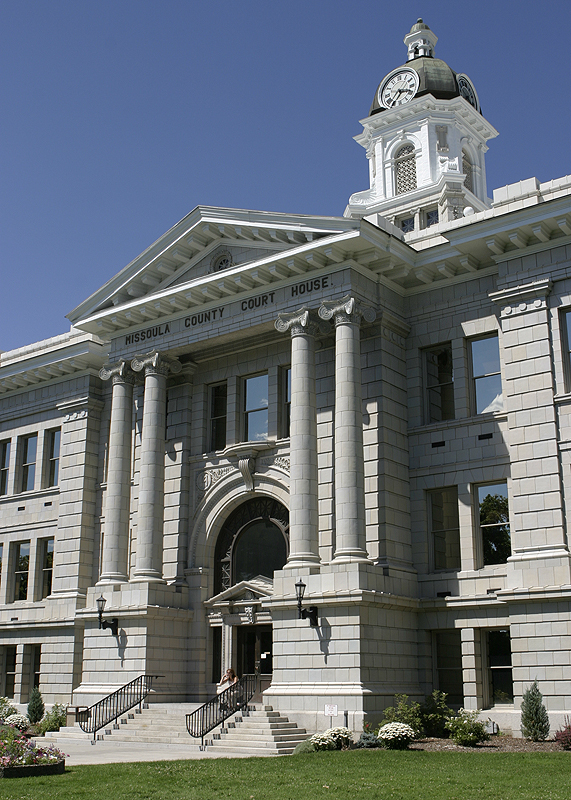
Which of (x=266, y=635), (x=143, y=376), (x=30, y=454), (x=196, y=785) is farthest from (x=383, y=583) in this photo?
(x=30, y=454)

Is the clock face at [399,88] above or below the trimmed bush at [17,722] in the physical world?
above

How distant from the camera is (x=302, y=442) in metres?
27.3

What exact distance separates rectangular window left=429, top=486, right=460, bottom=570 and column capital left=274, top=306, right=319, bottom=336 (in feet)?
21.0

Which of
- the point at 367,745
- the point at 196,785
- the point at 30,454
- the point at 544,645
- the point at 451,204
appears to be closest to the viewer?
the point at 196,785

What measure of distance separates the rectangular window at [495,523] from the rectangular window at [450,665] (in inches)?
98.2

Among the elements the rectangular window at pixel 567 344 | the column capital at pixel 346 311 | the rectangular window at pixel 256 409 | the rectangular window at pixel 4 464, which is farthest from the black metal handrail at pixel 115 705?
the rectangular window at pixel 567 344

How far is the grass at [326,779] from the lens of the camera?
14750 mm

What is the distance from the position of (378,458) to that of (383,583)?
3.89 meters

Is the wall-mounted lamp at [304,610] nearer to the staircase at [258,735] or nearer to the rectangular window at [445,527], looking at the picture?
the staircase at [258,735]

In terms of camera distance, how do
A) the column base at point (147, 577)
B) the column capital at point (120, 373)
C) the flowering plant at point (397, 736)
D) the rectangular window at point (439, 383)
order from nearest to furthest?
the flowering plant at point (397, 736)
the rectangular window at point (439, 383)
the column base at point (147, 577)
the column capital at point (120, 373)

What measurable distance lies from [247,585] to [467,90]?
3977 cm

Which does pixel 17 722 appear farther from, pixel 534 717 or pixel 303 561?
pixel 534 717

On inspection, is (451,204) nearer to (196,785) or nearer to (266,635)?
(266,635)

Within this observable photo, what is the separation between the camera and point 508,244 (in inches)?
1050
